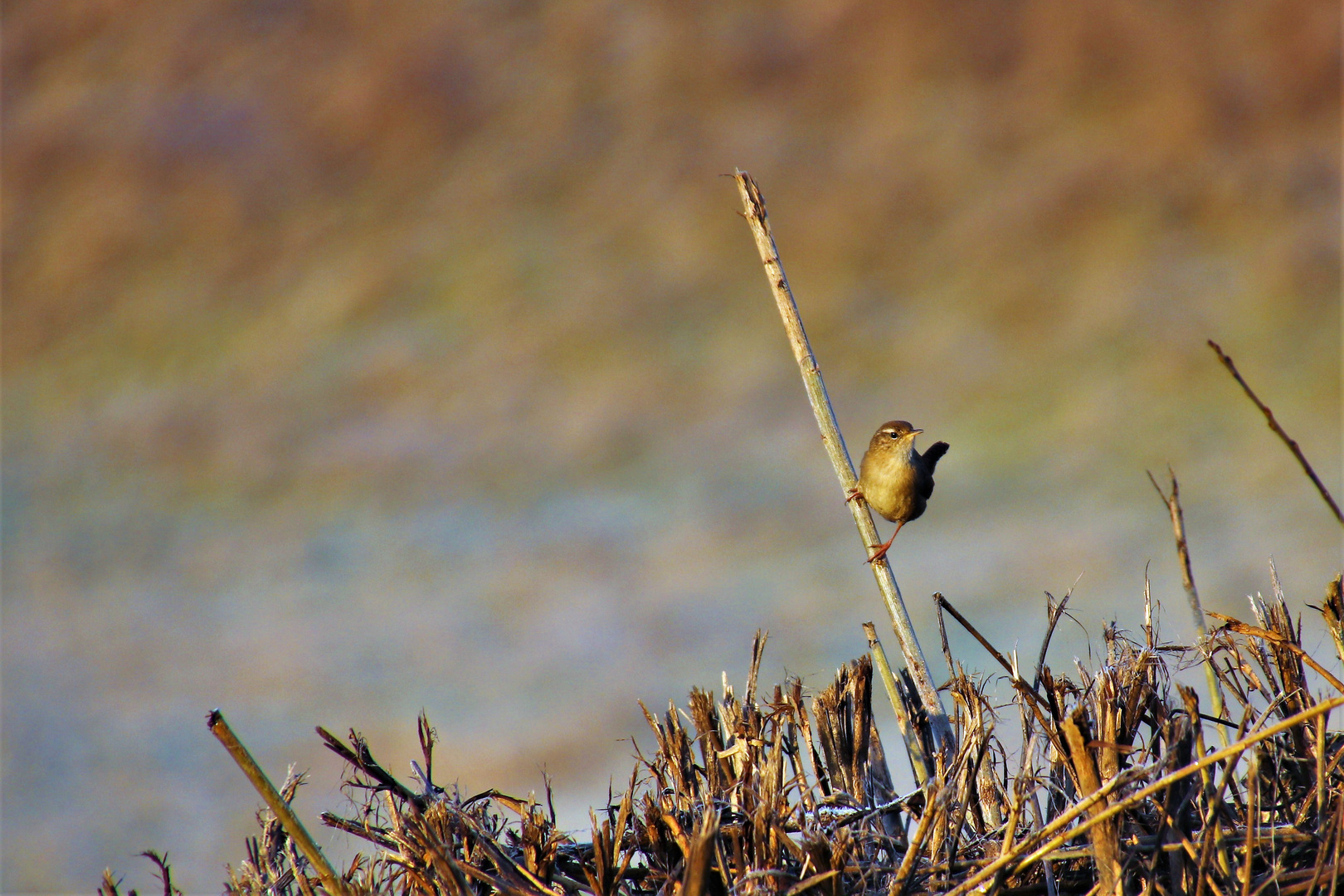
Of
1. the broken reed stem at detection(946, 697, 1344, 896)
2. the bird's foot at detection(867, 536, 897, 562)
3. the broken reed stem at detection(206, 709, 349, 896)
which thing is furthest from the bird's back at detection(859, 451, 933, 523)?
the broken reed stem at detection(206, 709, 349, 896)

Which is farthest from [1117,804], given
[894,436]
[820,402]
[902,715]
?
[894,436]

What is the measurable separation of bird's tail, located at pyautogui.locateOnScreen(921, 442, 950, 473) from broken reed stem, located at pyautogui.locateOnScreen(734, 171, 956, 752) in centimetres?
199

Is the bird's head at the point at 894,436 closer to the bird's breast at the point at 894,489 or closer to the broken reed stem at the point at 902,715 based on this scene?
the bird's breast at the point at 894,489

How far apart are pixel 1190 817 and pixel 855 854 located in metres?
0.69

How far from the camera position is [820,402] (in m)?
2.81

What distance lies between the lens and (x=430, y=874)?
214cm

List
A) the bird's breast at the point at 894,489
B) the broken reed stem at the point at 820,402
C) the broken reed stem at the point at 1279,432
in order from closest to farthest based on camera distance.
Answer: the broken reed stem at the point at 1279,432, the broken reed stem at the point at 820,402, the bird's breast at the point at 894,489

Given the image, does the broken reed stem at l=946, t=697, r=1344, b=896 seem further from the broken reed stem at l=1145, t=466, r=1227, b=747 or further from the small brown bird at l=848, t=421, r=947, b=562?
the small brown bird at l=848, t=421, r=947, b=562

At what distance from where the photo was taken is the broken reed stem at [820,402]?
2.62 metres

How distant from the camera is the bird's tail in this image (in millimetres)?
4781

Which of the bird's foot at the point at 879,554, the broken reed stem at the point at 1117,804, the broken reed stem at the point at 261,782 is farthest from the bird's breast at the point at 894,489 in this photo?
the broken reed stem at the point at 261,782

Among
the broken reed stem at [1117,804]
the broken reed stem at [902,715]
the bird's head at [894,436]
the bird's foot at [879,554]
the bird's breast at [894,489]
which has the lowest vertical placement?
the broken reed stem at [1117,804]

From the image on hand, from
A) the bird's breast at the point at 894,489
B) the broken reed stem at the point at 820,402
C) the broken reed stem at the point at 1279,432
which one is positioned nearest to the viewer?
the broken reed stem at the point at 1279,432

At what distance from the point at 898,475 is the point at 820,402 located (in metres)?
1.78
